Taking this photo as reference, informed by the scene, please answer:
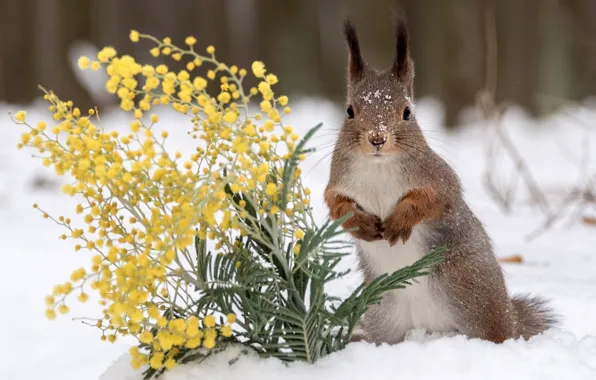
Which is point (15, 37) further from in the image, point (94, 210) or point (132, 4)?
point (94, 210)

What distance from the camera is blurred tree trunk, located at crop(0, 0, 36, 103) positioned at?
1652cm

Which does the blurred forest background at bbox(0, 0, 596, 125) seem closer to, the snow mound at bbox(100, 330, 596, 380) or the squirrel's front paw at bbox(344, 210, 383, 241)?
the squirrel's front paw at bbox(344, 210, 383, 241)

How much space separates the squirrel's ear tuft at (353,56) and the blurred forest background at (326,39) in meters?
4.26

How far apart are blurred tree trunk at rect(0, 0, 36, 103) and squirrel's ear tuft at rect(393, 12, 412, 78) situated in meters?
14.5

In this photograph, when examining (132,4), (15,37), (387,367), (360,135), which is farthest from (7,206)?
(132,4)

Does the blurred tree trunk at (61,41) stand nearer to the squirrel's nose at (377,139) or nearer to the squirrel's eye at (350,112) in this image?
the squirrel's eye at (350,112)

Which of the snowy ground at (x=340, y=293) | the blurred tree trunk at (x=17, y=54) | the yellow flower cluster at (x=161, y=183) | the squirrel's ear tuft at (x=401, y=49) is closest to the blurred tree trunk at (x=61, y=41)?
the blurred tree trunk at (x=17, y=54)

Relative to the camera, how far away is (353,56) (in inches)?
128

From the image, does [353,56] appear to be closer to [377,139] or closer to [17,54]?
[377,139]

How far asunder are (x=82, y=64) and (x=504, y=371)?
1523 mm

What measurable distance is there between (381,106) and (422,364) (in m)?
1.08

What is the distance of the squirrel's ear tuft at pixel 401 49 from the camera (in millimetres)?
2982

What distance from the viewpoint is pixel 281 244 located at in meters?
2.56

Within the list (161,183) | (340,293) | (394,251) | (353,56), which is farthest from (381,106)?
(340,293)
